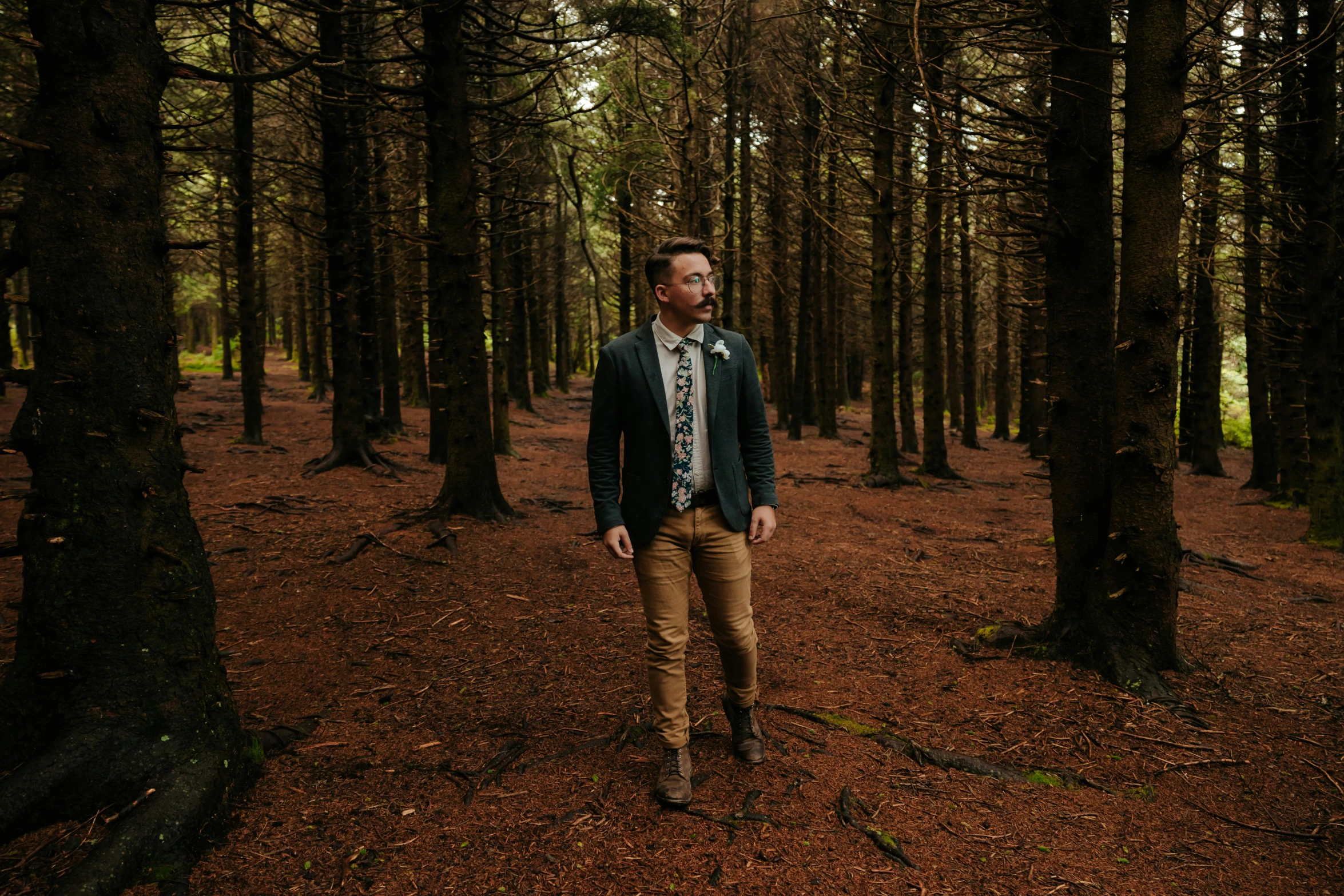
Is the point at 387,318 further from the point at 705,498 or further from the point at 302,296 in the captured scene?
the point at 705,498

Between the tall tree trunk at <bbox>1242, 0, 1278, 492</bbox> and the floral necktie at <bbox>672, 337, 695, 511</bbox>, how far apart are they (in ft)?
23.7

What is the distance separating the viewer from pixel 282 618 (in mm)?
5141

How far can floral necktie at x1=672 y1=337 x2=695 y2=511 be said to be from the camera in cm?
322

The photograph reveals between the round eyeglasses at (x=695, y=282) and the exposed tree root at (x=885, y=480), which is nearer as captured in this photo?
the round eyeglasses at (x=695, y=282)

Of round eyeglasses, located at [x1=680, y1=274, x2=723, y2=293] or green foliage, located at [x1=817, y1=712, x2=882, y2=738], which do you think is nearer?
round eyeglasses, located at [x1=680, y1=274, x2=723, y2=293]

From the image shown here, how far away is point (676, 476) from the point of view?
323 centimetres

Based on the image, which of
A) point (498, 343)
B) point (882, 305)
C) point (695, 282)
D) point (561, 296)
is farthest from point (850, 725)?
point (561, 296)

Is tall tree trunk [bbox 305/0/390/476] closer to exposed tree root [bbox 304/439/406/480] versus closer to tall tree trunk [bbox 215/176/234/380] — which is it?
exposed tree root [bbox 304/439/406/480]

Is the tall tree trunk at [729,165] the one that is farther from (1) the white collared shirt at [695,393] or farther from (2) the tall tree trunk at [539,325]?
(1) the white collared shirt at [695,393]

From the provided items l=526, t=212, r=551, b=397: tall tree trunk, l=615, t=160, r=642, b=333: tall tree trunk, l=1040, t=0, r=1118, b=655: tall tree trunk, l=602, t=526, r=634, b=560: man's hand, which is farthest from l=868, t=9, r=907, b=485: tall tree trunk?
l=526, t=212, r=551, b=397: tall tree trunk

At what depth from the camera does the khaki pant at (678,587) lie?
3.21 m

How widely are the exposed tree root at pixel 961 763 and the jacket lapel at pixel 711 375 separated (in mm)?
1808

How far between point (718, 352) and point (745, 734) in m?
1.83

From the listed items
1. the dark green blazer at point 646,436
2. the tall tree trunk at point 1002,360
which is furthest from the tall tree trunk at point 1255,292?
the dark green blazer at point 646,436
